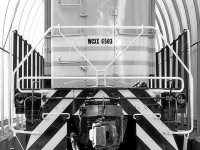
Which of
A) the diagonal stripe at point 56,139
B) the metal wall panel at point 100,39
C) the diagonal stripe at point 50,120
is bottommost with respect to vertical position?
the diagonal stripe at point 56,139

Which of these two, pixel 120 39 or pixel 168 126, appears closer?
pixel 168 126

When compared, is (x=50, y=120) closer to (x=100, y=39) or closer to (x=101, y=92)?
(x=101, y=92)

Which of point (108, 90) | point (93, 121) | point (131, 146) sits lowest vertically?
point (131, 146)

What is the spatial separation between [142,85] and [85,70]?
4.33ft

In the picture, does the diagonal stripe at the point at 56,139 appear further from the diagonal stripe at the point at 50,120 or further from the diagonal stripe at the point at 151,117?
the diagonal stripe at the point at 151,117

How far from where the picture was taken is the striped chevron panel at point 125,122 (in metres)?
5.73

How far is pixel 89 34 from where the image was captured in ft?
23.4

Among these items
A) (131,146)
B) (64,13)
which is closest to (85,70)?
(64,13)

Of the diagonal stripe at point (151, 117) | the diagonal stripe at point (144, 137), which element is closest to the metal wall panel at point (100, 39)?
the diagonal stripe at point (151, 117)

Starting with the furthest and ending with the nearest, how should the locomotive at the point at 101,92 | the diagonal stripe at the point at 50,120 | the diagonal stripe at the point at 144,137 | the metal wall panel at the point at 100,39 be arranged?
the metal wall panel at the point at 100,39, the diagonal stripe at the point at 144,137, the diagonal stripe at the point at 50,120, the locomotive at the point at 101,92

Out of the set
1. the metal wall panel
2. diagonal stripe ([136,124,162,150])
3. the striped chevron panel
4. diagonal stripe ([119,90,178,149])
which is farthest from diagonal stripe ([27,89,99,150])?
the metal wall panel

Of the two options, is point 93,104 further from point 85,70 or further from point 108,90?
point 85,70

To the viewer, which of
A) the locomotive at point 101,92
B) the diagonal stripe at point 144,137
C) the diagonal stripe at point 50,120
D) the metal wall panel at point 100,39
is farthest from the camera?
the metal wall panel at point 100,39

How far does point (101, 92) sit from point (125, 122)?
0.58 metres
